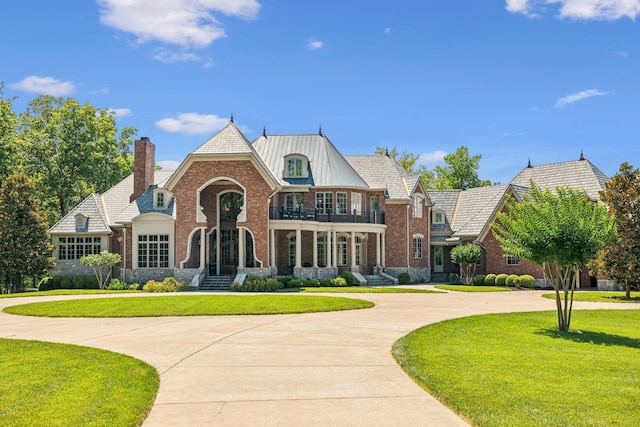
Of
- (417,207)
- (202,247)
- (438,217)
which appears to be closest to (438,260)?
(438,217)

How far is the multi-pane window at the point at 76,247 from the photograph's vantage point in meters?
40.7

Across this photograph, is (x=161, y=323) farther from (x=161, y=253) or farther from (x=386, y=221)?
(x=386, y=221)

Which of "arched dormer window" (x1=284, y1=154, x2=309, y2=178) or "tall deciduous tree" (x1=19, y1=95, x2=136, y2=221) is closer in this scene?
"arched dormer window" (x1=284, y1=154, x2=309, y2=178)

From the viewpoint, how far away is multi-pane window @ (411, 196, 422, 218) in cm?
4431

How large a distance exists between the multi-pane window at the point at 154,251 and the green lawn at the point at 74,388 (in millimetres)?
26371

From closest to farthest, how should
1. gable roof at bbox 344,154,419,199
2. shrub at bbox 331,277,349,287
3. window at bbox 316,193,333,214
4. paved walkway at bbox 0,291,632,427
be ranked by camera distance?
paved walkway at bbox 0,291,632,427
shrub at bbox 331,277,349,287
window at bbox 316,193,333,214
gable roof at bbox 344,154,419,199

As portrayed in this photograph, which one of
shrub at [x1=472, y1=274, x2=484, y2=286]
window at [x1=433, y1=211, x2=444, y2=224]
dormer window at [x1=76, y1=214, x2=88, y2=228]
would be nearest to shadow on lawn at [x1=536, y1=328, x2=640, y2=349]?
shrub at [x1=472, y1=274, x2=484, y2=286]

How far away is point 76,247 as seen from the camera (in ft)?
133

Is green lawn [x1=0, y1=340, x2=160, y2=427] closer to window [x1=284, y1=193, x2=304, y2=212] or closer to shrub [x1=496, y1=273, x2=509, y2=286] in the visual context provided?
window [x1=284, y1=193, x2=304, y2=212]

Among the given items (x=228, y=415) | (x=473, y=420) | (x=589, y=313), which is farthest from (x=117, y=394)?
(x=589, y=313)

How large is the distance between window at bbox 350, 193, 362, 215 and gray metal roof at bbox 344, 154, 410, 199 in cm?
199

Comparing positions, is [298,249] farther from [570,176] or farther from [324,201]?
[570,176]

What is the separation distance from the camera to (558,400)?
811 cm

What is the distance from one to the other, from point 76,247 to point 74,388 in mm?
34340
